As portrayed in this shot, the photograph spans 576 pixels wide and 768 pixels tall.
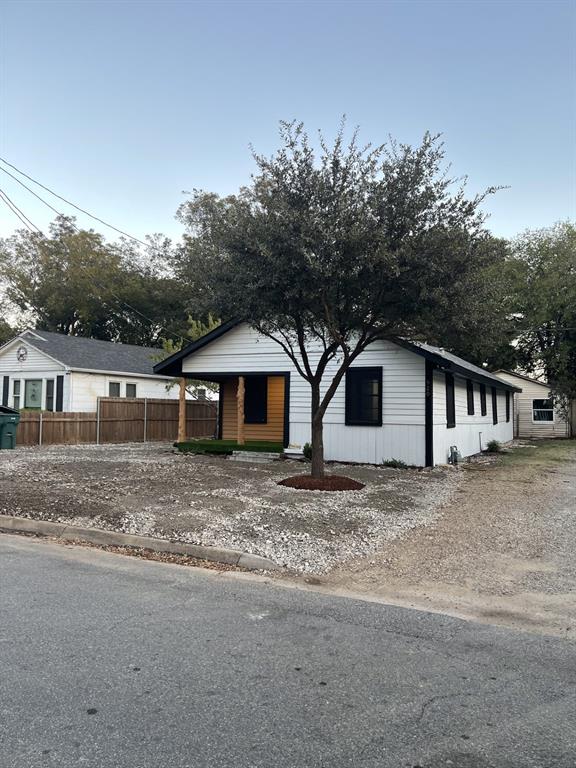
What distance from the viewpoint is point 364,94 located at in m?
11.9

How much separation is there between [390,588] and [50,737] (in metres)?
3.45

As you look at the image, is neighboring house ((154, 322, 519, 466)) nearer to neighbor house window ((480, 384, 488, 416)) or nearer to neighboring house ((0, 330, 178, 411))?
neighbor house window ((480, 384, 488, 416))

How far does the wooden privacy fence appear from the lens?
20.0m

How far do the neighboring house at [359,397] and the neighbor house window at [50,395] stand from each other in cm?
803

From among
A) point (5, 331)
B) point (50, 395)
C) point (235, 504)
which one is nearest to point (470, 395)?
point (235, 504)

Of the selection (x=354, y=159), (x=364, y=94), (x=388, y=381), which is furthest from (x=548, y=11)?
(x=388, y=381)

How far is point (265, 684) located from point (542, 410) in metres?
31.1

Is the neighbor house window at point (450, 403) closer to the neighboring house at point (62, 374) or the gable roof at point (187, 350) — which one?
the gable roof at point (187, 350)

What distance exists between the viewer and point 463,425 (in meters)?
18.0

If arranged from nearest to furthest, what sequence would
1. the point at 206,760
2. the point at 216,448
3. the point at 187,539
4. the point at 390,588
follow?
the point at 206,760 < the point at 390,588 < the point at 187,539 < the point at 216,448

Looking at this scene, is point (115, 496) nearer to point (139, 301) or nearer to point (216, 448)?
point (216, 448)

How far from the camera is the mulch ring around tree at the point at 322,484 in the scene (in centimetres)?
1038

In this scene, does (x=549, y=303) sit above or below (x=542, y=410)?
above

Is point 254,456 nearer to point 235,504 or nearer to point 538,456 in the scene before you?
point 235,504
